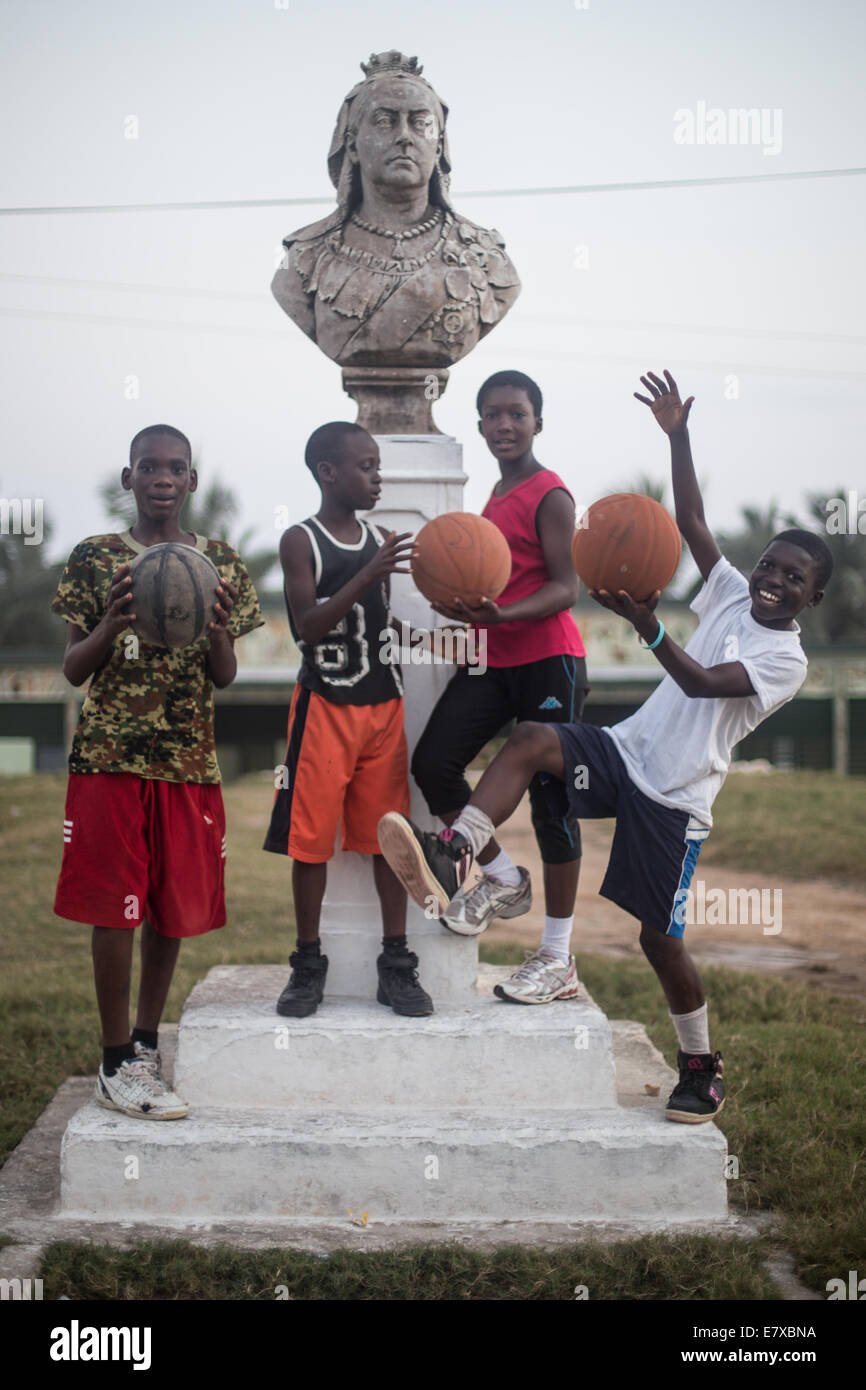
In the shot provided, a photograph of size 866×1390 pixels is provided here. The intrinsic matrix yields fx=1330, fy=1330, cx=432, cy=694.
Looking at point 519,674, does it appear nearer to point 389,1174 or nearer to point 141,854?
point 141,854

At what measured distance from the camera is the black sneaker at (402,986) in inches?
173

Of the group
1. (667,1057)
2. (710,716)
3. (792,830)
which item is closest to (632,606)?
(710,716)

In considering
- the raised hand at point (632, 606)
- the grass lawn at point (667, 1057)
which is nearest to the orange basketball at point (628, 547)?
the raised hand at point (632, 606)

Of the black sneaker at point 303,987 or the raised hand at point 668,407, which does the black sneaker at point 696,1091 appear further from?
the raised hand at point 668,407

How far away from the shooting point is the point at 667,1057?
18.7ft

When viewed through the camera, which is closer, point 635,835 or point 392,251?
point 635,835

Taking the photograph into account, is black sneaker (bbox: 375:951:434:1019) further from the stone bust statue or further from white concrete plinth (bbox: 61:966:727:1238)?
the stone bust statue

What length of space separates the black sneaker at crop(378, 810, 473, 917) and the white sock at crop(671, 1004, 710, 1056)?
32.3 inches

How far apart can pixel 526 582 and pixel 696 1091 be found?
1.75 m

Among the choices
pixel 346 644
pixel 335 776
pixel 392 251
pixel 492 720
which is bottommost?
pixel 335 776

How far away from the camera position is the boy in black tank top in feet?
14.2

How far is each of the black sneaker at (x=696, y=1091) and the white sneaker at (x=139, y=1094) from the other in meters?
1.54

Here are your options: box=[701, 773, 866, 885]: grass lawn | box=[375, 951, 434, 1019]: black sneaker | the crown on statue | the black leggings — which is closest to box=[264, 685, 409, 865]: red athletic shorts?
the black leggings

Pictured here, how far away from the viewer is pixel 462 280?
4.82 meters
